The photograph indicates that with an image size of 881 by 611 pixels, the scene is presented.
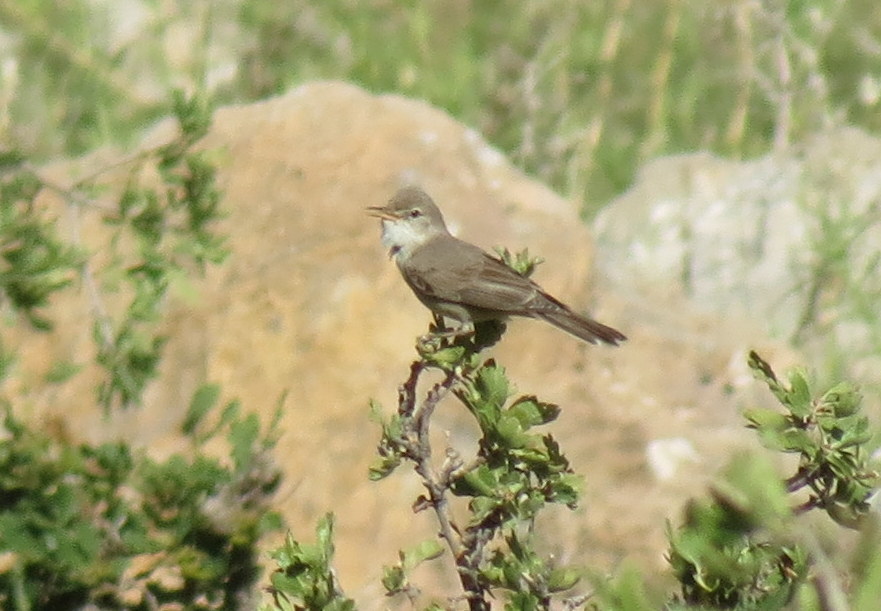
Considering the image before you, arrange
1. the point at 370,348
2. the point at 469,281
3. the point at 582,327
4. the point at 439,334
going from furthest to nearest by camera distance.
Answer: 1. the point at 370,348
2. the point at 469,281
3. the point at 582,327
4. the point at 439,334

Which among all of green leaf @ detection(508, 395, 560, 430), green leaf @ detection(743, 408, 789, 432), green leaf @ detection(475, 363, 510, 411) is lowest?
green leaf @ detection(508, 395, 560, 430)

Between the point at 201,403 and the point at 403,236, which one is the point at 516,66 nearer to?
the point at 403,236

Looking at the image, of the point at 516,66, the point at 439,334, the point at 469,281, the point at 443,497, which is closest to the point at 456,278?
the point at 469,281

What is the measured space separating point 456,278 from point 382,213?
1.72 ft

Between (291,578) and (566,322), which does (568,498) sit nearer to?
(291,578)

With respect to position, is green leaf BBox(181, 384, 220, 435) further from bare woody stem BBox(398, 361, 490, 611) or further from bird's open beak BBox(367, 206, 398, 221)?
bare woody stem BBox(398, 361, 490, 611)

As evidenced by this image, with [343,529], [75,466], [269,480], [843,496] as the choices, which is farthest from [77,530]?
[843,496]

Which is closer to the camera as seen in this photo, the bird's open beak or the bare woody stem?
the bare woody stem

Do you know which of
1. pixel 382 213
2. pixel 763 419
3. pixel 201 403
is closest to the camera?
pixel 763 419

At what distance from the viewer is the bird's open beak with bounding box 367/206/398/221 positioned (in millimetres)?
5660

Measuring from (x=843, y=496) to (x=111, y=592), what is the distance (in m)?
2.36

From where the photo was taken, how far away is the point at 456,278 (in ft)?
17.8

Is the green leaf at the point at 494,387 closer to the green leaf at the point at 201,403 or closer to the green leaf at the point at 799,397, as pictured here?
the green leaf at the point at 799,397

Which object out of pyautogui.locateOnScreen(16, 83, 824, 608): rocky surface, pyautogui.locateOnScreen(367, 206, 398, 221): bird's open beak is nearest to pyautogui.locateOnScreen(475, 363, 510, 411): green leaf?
pyautogui.locateOnScreen(16, 83, 824, 608): rocky surface
